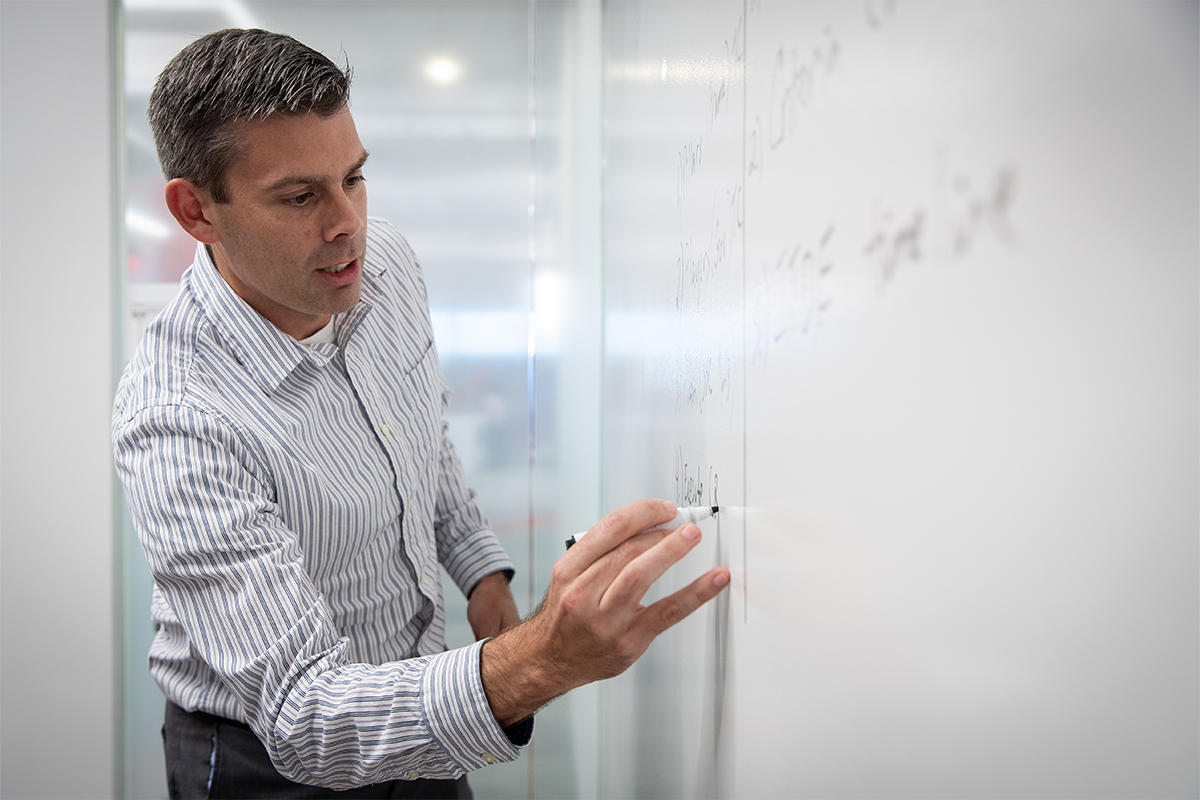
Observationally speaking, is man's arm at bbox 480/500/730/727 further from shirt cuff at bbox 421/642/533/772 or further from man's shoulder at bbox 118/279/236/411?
man's shoulder at bbox 118/279/236/411

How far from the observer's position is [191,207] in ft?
2.61

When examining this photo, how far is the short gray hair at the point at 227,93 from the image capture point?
71 centimetres

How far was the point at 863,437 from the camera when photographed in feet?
0.99

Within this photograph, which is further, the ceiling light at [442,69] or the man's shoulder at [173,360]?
the ceiling light at [442,69]

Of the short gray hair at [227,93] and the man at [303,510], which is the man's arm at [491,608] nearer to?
the man at [303,510]

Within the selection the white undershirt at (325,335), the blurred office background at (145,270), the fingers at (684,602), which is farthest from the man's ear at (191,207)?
the blurred office background at (145,270)

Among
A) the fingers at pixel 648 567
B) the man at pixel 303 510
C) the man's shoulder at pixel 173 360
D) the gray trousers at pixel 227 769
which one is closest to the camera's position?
the fingers at pixel 648 567

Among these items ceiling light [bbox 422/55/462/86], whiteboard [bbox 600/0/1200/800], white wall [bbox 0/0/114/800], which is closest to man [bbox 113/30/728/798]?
whiteboard [bbox 600/0/1200/800]

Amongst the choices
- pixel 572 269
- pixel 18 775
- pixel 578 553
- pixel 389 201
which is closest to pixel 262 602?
pixel 578 553

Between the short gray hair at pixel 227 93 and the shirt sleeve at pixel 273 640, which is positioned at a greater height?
the short gray hair at pixel 227 93

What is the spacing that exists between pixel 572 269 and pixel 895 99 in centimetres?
124

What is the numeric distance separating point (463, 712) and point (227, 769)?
397mm

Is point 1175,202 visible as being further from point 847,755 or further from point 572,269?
point 572,269

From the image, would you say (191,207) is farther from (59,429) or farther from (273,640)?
(59,429)
